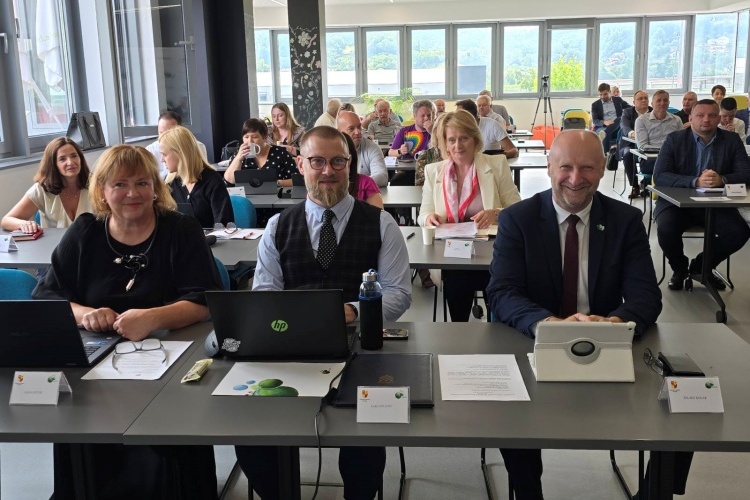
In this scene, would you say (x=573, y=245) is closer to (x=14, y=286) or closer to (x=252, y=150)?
(x=14, y=286)

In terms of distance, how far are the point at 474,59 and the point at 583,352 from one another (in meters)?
14.9

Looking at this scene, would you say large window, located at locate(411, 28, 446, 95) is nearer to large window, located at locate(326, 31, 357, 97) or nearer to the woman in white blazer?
large window, located at locate(326, 31, 357, 97)

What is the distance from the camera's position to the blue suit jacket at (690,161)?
16.3 ft

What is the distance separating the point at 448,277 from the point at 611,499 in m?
1.48

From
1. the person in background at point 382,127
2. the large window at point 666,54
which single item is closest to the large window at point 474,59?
the large window at point 666,54

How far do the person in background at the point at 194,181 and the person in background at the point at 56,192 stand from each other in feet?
1.61

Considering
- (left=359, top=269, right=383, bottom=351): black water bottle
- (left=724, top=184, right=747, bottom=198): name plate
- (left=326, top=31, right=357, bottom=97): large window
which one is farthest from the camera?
(left=326, top=31, right=357, bottom=97): large window

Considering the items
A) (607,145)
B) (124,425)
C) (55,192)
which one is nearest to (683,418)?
(124,425)

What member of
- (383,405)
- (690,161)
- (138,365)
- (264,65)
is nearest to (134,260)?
(138,365)

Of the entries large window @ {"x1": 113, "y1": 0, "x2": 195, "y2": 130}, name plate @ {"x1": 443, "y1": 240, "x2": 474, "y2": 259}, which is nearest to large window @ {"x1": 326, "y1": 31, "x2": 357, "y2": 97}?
large window @ {"x1": 113, "y1": 0, "x2": 195, "y2": 130}

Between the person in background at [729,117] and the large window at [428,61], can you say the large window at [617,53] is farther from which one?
the person in background at [729,117]

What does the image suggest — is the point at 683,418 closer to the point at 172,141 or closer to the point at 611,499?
the point at 611,499

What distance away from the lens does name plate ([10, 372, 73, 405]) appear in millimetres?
1683

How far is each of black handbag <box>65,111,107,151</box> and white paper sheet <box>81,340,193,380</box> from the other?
14.2 ft
